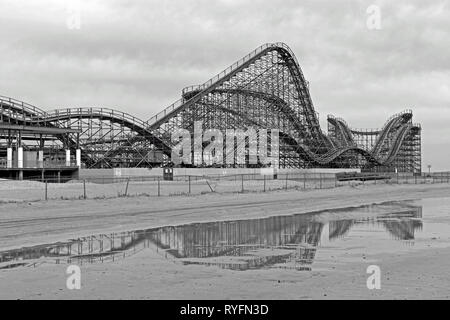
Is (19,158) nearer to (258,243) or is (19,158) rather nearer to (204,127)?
(204,127)

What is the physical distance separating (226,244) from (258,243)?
0.69 m

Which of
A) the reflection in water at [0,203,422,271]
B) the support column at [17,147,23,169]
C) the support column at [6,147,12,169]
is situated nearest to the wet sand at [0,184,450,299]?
the reflection in water at [0,203,422,271]

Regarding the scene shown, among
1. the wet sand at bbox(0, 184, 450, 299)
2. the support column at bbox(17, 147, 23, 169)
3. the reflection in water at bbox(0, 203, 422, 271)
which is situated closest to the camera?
the wet sand at bbox(0, 184, 450, 299)

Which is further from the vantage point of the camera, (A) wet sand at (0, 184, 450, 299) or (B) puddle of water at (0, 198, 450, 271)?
(B) puddle of water at (0, 198, 450, 271)

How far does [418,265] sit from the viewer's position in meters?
8.93

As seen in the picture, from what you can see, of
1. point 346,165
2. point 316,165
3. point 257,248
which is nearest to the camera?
point 257,248

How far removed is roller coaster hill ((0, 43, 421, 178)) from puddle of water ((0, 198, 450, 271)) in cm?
2990

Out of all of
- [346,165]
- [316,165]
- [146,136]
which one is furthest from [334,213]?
[346,165]

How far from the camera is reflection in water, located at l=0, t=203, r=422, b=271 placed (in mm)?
9555

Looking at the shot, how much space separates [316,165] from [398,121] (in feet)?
73.1

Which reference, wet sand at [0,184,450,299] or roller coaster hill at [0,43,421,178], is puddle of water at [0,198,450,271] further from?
roller coaster hill at [0,43,421,178]

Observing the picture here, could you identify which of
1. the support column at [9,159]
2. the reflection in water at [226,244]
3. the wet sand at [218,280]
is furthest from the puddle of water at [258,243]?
the support column at [9,159]
